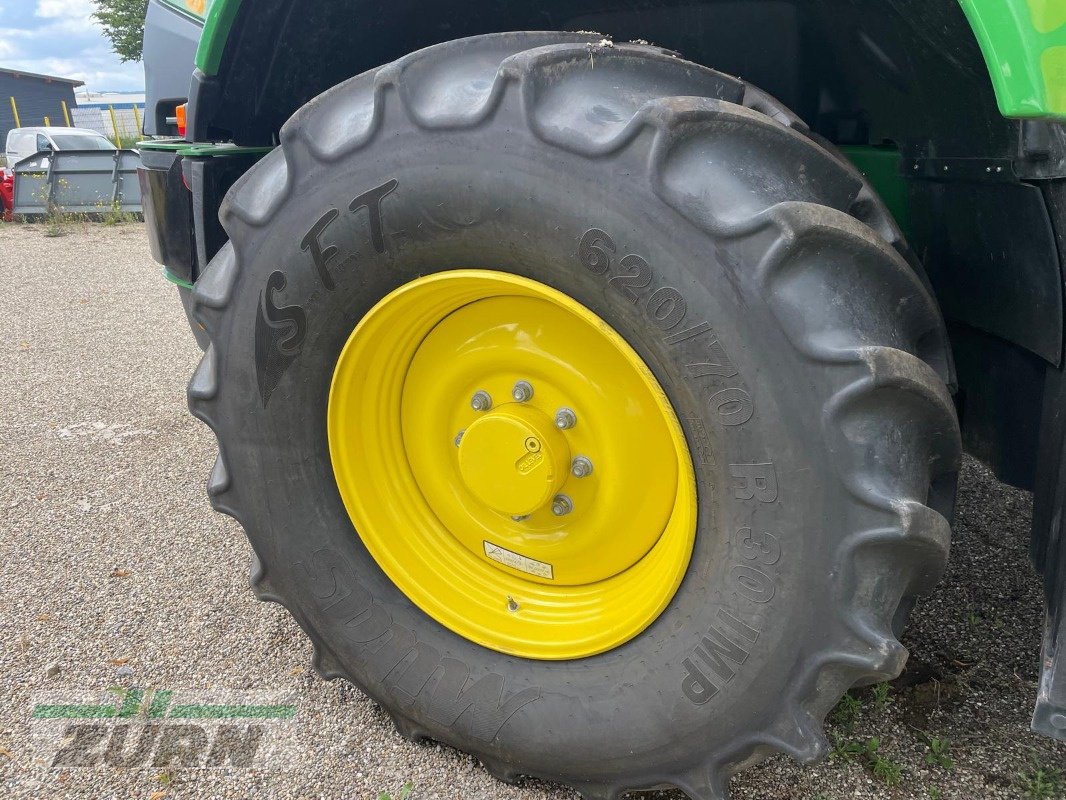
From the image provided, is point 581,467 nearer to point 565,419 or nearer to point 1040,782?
point 565,419

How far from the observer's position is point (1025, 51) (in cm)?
95

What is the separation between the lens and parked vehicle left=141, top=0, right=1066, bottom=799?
1127mm

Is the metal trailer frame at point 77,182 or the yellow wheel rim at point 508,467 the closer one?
the yellow wheel rim at point 508,467

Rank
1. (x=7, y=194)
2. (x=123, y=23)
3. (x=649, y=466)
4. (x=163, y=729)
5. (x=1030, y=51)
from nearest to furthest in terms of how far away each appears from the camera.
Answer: (x=1030, y=51)
(x=649, y=466)
(x=163, y=729)
(x=7, y=194)
(x=123, y=23)

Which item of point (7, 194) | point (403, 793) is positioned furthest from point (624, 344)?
point (7, 194)

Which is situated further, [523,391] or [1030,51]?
[523,391]

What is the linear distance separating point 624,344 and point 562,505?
0.43m

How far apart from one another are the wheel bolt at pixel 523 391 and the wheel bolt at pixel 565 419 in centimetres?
7

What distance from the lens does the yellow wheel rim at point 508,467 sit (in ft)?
4.86

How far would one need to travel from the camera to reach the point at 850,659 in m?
1.17

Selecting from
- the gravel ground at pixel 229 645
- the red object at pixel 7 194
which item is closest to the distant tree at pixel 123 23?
the red object at pixel 7 194

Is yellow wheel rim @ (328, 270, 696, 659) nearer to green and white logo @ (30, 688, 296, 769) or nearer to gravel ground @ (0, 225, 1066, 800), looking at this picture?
gravel ground @ (0, 225, 1066, 800)

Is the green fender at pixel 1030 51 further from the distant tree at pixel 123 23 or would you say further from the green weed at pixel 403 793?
the distant tree at pixel 123 23

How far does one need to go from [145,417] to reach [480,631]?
101 inches
